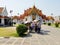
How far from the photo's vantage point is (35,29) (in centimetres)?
2583

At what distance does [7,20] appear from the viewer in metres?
55.0

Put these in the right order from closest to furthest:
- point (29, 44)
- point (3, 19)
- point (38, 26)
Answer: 1. point (29, 44)
2. point (38, 26)
3. point (3, 19)

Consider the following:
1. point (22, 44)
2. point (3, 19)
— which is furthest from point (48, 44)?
point (3, 19)

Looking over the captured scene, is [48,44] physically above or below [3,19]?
below

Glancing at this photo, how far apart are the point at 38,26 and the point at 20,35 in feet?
17.6

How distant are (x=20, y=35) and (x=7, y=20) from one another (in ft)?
117

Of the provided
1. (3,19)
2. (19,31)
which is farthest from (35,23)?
(3,19)

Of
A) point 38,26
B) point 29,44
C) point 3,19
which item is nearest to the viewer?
point 29,44

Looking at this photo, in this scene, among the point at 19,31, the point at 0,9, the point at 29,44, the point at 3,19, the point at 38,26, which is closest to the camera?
the point at 29,44

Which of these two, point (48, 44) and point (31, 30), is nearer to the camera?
point (48, 44)

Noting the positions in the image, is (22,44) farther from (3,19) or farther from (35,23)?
(3,19)

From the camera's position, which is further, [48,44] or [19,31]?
[19,31]

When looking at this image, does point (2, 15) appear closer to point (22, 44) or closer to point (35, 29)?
point (35, 29)

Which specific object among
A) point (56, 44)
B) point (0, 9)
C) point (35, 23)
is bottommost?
point (56, 44)
